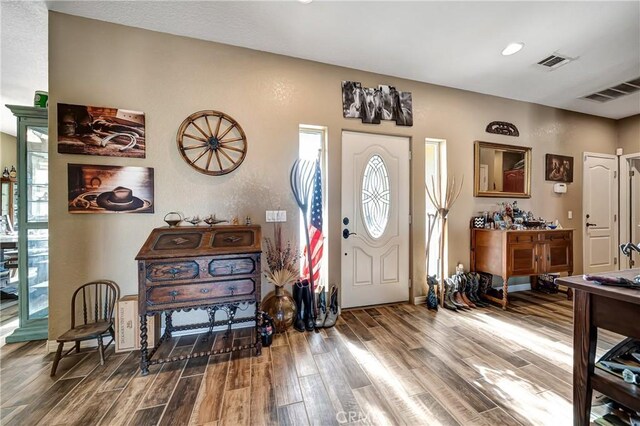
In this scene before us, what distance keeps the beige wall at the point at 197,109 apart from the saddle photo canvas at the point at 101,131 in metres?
0.07

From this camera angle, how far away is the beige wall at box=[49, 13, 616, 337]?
7.28 feet

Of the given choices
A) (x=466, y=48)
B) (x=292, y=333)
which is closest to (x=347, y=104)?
(x=466, y=48)

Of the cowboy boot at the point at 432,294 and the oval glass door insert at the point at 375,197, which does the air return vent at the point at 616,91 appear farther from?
the cowboy boot at the point at 432,294

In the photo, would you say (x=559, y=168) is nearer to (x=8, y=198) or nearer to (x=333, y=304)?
(x=333, y=304)

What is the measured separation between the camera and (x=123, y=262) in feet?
7.69

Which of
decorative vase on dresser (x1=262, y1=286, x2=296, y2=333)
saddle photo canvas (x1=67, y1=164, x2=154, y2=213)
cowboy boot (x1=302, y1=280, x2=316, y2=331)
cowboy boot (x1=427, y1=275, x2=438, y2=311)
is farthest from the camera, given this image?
cowboy boot (x1=427, y1=275, x2=438, y2=311)

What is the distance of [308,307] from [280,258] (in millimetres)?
613

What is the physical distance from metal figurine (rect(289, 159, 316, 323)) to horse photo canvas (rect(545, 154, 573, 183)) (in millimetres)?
4032

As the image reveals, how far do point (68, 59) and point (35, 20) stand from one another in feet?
1.69

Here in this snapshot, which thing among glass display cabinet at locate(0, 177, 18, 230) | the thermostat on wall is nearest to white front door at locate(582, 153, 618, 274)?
the thermostat on wall

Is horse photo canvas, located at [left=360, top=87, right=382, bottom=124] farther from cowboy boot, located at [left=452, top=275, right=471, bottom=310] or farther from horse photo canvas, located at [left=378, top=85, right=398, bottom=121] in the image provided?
cowboy boot, located at [left=452, top=275, right=471, bottom=310]

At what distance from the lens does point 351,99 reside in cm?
301

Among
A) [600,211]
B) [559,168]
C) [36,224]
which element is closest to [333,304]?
[36,224]

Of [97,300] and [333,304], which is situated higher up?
[97,300]
